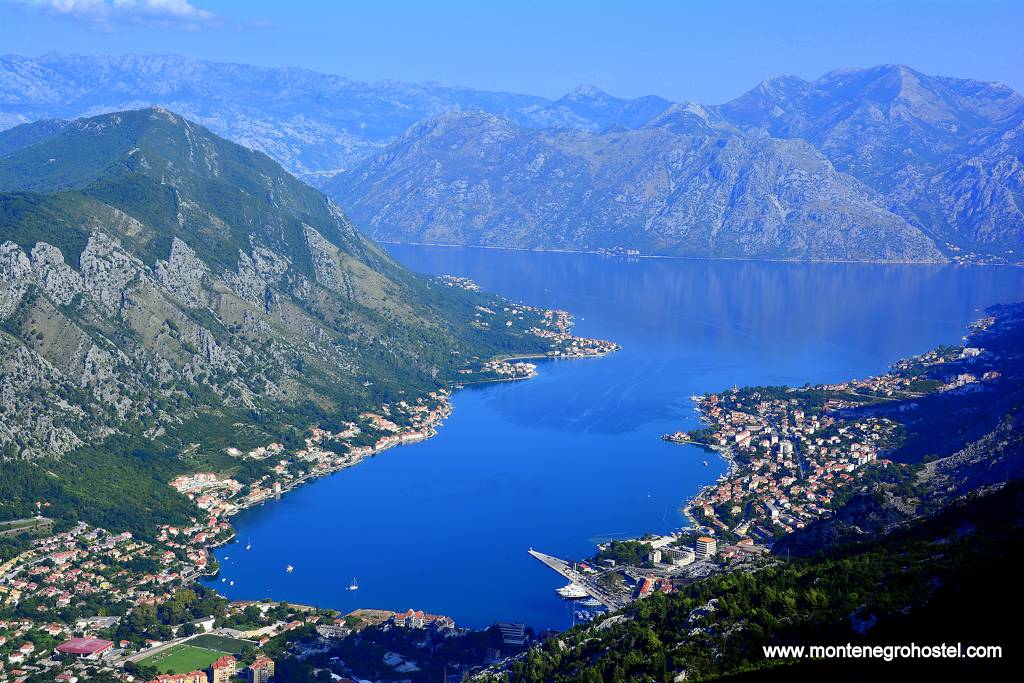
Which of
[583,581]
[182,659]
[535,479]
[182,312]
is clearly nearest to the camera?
[182,659]

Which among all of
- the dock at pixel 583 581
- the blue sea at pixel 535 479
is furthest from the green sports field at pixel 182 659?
the dock at pixel 583 581

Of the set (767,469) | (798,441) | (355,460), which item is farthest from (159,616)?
(798,441)

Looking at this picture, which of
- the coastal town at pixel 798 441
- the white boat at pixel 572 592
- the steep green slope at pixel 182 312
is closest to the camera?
the white boat at pixel 572 592

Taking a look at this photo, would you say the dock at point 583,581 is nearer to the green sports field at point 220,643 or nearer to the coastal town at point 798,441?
the coastal town at point 798,441

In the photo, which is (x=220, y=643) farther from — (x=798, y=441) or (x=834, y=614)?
(x=798, y=441)

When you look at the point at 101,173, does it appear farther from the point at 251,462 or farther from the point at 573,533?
the point at 573,533

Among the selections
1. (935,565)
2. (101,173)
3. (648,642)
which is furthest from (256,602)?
(101,173)
